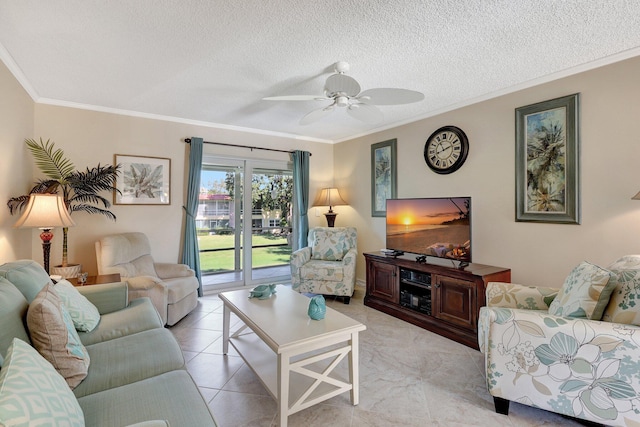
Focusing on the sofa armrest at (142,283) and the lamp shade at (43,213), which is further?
the sofa armrest at (142,283)

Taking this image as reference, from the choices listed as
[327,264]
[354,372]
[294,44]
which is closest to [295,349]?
[354,372]

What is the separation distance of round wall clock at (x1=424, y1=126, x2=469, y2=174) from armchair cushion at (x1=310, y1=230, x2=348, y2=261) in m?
1.63

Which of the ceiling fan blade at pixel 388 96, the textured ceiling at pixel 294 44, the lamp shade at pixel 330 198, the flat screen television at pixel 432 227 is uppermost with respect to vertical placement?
the textured ceiling at pixel 294 44

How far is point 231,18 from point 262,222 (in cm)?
330

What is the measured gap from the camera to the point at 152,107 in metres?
3.61

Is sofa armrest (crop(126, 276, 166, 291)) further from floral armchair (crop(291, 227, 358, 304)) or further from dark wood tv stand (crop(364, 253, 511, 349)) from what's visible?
dark wood tv stand (crop(364, 253, 511, 349))

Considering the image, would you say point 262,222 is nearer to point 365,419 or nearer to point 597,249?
point 365,419

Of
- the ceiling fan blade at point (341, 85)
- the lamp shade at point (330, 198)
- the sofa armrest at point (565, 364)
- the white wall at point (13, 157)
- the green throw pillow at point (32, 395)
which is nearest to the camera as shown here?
the green throw pillow at point (32, 395)

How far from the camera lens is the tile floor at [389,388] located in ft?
6.04

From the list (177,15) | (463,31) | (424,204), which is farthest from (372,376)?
(177,15)

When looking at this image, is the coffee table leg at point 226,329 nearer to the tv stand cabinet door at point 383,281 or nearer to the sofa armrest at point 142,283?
the sofa armrest at point 142,283

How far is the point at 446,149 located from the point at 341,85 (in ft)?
6.38

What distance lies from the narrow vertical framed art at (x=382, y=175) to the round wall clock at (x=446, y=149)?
0.56m

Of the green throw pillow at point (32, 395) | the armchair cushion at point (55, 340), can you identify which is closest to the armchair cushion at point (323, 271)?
the armchair cushion at point (55, 340)
